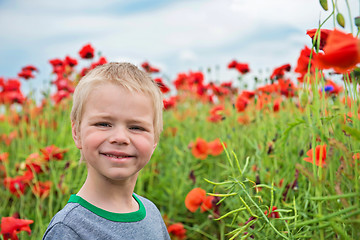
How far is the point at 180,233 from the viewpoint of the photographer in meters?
1.83

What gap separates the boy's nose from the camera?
0.97 meters

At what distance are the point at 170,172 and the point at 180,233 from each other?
2.01ft

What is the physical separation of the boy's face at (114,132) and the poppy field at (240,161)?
208 millimetres

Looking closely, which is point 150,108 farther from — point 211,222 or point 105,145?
point 211,222

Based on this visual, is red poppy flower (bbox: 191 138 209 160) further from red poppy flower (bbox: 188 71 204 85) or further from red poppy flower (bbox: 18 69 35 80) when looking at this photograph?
red poppy flower (bbox: 18 69 35 80)

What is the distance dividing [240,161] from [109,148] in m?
1.14

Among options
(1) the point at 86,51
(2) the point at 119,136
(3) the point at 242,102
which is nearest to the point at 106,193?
(2) the point at 119,136

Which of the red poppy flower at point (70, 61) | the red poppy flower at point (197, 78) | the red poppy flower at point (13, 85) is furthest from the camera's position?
the red poppy flower at point (197, 78)

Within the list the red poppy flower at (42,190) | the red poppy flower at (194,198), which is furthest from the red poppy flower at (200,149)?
the red poppy flower at (42,190)

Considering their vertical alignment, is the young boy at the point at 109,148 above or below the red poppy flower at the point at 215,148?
above

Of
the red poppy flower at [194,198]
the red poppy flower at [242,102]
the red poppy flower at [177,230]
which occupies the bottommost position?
the red poppy flower at [177,230]

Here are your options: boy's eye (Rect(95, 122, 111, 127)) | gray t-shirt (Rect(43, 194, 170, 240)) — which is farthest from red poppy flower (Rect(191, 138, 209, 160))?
boy's eye (Rect(95, 122, 111, 127))

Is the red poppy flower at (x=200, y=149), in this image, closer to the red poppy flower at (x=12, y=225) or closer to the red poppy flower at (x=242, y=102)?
the red poppy flower at (x=242, y=102)

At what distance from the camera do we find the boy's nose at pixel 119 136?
97 centimetres
